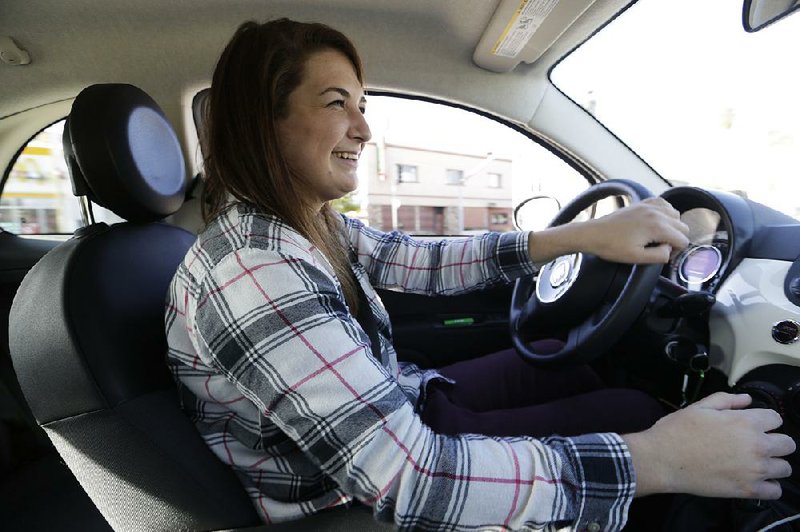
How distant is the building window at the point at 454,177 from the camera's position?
2520mm

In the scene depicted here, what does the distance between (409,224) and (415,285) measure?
0.98 metres

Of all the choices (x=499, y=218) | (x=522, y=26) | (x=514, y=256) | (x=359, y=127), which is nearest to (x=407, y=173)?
(x=499, y=218)

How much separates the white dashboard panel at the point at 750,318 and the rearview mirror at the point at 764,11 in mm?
545

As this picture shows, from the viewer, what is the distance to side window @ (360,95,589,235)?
1907 millimetres

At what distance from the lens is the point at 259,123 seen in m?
0.82

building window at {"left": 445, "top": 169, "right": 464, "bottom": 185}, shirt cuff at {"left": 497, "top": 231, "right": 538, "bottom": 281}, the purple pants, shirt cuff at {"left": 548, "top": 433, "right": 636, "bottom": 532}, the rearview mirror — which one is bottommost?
the purple pants

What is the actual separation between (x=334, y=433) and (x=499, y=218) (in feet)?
6.32

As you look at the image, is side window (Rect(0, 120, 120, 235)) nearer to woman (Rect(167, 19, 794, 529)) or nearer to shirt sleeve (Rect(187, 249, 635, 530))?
woman (Rect(167, 19, 794, 529))

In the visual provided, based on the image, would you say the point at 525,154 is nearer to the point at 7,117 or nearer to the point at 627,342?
the point at 627,342

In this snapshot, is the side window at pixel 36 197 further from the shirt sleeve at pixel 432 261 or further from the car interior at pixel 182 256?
the shirt sleeve at pixel 432 261

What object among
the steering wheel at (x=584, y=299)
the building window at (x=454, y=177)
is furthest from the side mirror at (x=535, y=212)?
the building window at (x=454, y=177)

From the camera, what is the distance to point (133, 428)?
0.68m

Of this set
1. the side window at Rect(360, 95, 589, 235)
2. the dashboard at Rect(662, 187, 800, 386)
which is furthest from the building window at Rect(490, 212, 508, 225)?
the dashboard at Rect(662, 187, 800, 386)

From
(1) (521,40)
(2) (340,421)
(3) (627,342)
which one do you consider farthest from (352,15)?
(2) (340,421)
